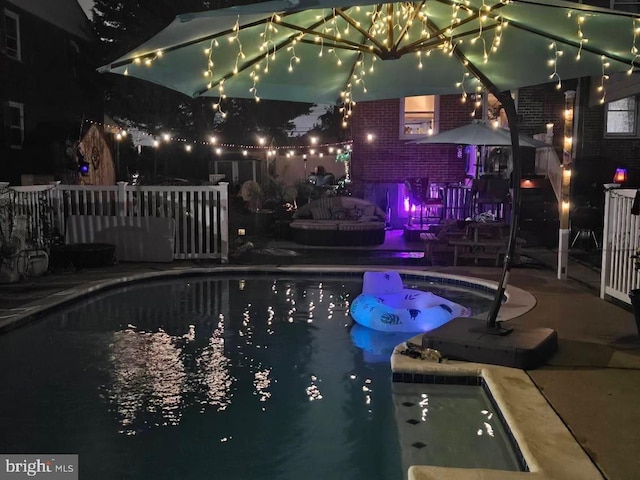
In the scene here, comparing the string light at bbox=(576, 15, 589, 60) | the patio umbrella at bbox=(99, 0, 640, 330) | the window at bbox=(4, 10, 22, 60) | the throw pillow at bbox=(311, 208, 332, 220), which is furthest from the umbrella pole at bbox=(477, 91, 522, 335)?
the window at bbox=(4, 10, 22, 60)

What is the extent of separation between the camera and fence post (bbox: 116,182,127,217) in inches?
415

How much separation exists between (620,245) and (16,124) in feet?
49.6

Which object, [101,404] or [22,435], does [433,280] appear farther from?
[22,435]

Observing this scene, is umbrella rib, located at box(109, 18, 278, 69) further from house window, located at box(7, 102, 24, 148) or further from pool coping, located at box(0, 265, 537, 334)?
house window, located at box(7, 102, 24, 148)

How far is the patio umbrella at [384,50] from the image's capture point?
16.1 feet

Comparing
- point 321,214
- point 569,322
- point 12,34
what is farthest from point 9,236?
point 12,34

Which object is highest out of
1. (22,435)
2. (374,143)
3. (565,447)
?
(374,143)

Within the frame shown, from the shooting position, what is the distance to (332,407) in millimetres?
4410

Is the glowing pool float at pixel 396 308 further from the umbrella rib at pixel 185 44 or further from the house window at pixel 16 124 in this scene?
the house window at pixel 16 124

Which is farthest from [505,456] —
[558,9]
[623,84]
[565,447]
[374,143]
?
[374,143]

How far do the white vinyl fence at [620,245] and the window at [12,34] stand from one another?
593 inches

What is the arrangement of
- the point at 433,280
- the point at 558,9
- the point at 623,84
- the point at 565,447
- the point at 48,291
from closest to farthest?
1. the point at 565,447
2. the point at 558,9
3. the point at 48,291
4. the point at 433,280
5. the point at 623,84

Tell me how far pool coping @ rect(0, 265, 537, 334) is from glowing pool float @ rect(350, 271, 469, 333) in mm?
636

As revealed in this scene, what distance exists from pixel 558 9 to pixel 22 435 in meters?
4.91
